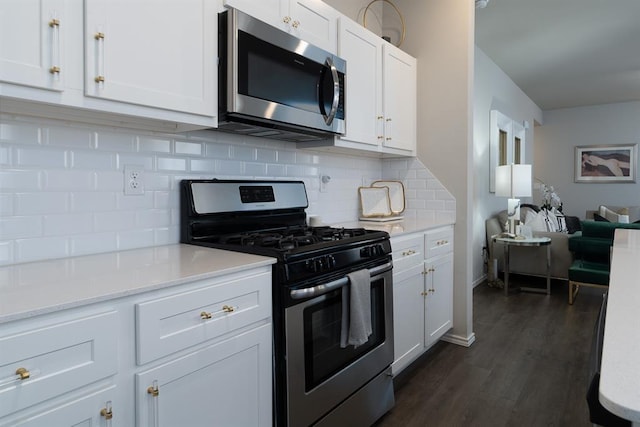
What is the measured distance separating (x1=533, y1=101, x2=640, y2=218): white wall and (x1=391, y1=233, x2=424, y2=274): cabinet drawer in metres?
6.53

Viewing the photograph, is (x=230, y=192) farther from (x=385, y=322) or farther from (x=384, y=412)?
(x=384, y=412)

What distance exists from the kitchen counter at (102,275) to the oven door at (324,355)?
0.30 metres

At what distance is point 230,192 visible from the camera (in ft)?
6.50

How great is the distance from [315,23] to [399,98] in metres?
0.98

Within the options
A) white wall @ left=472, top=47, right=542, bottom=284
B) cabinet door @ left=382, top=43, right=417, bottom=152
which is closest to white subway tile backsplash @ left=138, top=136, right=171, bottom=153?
cabinet door @ left=382, top=43, right=417, bottom=152

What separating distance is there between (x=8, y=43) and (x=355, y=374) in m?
1.71

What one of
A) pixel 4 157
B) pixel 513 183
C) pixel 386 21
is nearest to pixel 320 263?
pixel 4 157

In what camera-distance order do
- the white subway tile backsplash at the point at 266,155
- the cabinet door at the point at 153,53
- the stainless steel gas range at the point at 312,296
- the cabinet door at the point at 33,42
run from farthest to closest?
1. the white subway tile backsplash at the point at 266,155
2. the stainless steel gas range at the point at 312,296
3. the cabinet door at the point at 153,53
4. the cabinet door at the point at 33,42

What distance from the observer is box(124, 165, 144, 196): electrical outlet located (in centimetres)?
164

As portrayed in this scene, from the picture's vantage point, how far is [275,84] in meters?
1.84

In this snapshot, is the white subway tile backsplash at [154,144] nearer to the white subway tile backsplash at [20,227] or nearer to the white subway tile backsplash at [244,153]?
the white subway tile backsplash at [244,153]

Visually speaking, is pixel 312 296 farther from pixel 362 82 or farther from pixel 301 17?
pixel 362 82

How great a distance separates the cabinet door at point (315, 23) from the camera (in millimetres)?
2002

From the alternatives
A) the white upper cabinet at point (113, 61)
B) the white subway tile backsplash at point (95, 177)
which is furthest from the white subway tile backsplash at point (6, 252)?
the white upper cabinet at point (113, 61)
